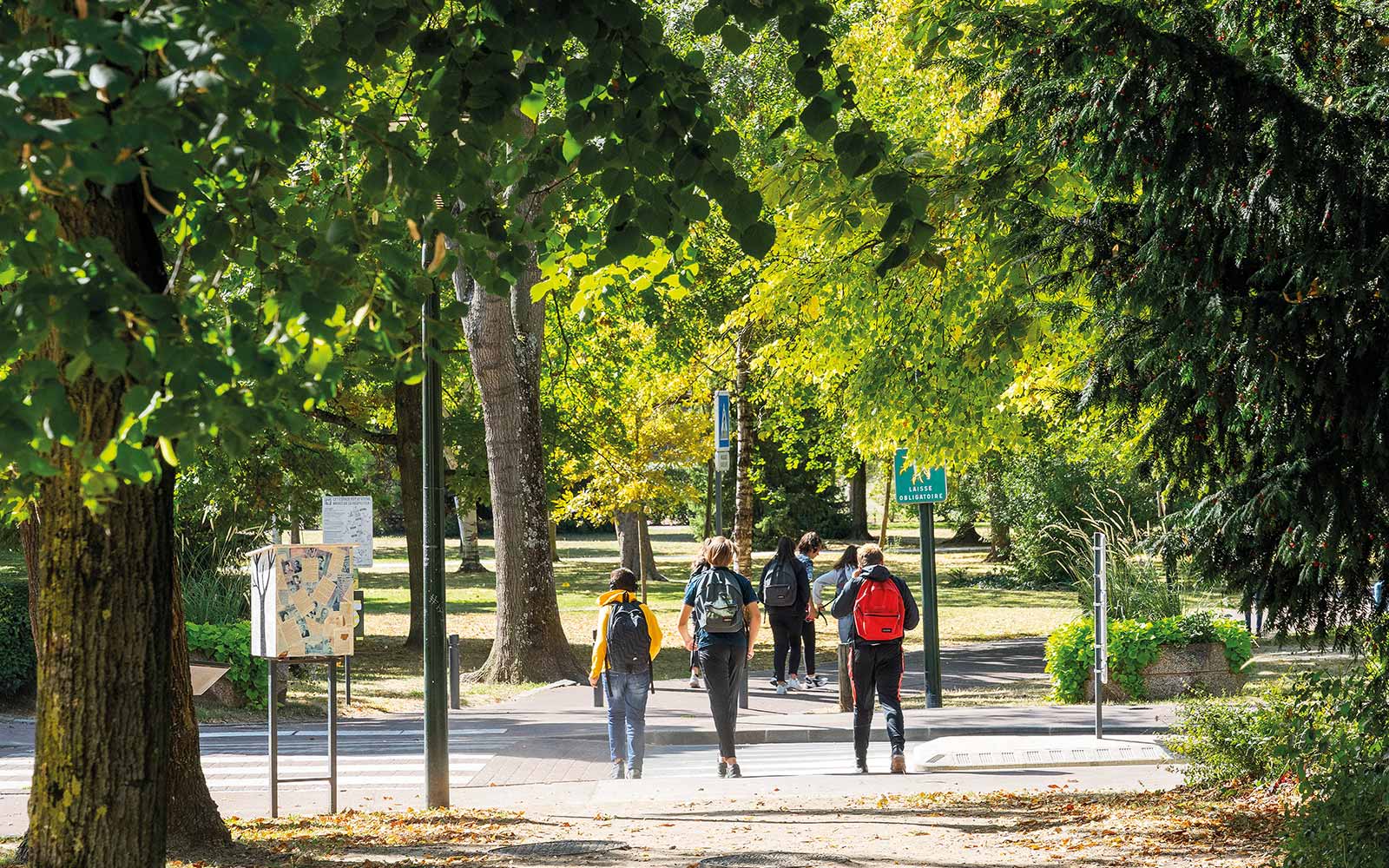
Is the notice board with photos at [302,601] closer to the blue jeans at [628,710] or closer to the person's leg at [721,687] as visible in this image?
the blue jeans at [628,710]

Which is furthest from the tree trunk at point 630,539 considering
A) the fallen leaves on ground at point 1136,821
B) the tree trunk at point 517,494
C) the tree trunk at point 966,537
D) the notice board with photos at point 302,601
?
the fallen leaves on ground at point 1136,821

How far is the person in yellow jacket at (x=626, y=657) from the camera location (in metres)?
10.9

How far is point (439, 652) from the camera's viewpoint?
30.8ft

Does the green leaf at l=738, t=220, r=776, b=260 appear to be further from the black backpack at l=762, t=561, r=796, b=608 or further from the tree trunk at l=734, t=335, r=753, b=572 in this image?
the tree trunk at l=734, t=335, r=753, b=572

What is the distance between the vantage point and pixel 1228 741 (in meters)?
8.23

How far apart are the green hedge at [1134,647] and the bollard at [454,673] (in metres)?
6.37

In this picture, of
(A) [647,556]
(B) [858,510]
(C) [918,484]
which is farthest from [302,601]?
(B) [858,510]

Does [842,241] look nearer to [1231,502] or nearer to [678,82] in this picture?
[1231,502]

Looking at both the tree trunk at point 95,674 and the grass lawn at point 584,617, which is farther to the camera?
the grass lawn at point 584,617

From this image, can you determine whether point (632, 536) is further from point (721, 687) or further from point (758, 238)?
point (758, 238)

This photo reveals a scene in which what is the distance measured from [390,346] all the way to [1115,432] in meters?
4.94

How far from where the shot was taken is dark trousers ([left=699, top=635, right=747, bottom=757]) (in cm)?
1106

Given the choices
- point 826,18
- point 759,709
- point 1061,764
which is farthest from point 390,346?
point 759,709

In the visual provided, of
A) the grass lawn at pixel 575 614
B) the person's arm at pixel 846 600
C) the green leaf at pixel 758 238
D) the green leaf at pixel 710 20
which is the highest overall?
the green leaf at pixel 710 20
